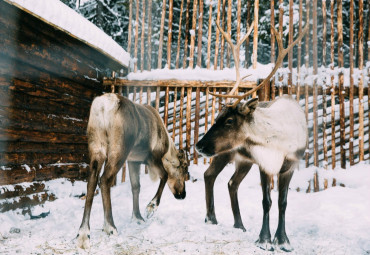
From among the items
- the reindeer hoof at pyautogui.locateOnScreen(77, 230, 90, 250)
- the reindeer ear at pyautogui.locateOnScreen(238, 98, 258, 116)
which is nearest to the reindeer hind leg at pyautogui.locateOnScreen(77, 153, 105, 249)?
the reindeer hoof at pyautogui.locateOnScreen(77, 230, 90, 250)

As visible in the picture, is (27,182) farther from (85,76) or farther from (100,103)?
(85,76)

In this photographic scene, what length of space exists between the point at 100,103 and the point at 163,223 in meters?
1.52

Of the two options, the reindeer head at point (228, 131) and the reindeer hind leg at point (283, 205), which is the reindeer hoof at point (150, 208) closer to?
the reindeer head at point (228, 131)

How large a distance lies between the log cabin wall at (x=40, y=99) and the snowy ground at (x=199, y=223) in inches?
15.9

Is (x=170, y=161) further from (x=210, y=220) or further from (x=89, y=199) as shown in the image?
(x=89, y=199)

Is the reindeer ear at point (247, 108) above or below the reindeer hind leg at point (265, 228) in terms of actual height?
above

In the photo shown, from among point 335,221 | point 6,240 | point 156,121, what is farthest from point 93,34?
point 335,221

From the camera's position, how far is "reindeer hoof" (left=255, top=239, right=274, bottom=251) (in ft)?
9.57

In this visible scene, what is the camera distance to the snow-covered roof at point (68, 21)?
11.1 ft

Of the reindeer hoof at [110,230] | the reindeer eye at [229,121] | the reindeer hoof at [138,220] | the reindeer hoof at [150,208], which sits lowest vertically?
the reindeer hoof at [138,220]

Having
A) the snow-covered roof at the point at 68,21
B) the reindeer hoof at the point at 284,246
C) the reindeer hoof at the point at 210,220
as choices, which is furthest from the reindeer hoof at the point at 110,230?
the snow-covered roof at the point at 68,21

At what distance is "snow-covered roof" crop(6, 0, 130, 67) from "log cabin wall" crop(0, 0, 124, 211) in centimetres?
23

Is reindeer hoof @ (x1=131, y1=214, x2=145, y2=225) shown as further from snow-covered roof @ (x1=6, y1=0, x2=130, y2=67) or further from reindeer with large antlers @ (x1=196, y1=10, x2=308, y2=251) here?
snow-covered roof @ (x1=6, y1=0, x2=130, y2=67)

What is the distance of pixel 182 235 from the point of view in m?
3.15
